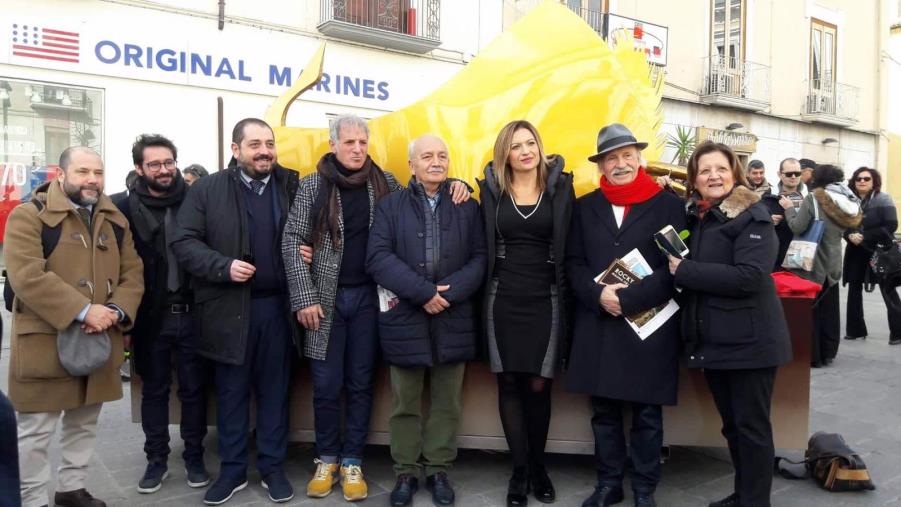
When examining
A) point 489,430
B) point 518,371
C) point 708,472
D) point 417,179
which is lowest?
point 708,472

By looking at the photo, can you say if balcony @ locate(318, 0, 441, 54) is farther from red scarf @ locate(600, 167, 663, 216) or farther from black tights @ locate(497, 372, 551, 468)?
black tights @ locate(497, 372, 551, 468)

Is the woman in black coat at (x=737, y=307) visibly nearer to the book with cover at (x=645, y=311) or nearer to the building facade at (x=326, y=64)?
the book with cover at (x=645, y=311)

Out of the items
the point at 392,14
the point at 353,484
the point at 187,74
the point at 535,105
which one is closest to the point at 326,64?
the point at 392,14

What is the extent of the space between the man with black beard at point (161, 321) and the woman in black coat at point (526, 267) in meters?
1.44

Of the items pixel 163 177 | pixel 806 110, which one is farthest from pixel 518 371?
pixel 806 110

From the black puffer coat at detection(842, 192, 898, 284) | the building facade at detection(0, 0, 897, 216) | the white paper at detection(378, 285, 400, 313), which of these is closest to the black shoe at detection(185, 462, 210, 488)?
the white paper at detection(378, 285, 400, 313)

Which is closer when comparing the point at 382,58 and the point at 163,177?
the point at 163,177

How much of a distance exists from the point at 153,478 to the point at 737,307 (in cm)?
276

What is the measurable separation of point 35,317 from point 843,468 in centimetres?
367

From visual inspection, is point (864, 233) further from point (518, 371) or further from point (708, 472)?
point (518, 371)

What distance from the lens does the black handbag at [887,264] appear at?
6777 mm

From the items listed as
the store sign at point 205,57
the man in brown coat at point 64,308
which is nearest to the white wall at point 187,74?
the store sign at point 205,57

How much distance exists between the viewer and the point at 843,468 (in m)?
3.43

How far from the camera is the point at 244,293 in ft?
10.7
